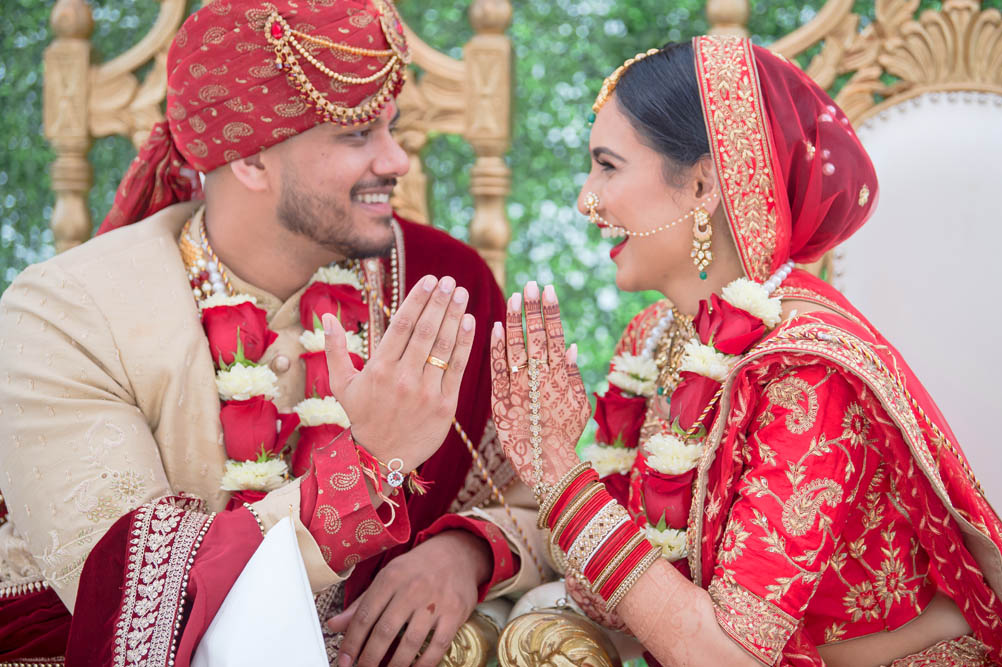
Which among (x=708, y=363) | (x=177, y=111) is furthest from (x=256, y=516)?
(x=177, y=111)

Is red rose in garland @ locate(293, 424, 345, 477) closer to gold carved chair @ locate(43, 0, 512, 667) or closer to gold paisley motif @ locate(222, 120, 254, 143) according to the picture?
gold paisley motif @ locate(222, 120, 254, 143)

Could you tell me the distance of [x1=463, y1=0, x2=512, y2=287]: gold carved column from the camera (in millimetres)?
2990

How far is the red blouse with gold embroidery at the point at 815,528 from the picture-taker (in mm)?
1699

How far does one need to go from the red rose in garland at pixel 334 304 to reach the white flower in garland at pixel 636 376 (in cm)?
A: 61

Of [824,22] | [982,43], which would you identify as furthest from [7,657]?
[982,43]

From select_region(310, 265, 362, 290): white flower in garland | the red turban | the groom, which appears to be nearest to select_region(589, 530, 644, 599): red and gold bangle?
the groom

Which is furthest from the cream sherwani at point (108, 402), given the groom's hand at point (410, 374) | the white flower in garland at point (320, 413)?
the groom's hand at point (410, 374)

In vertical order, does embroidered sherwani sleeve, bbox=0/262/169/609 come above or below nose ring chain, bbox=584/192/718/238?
below

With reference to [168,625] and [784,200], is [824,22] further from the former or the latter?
[168,625]

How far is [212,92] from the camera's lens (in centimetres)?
226

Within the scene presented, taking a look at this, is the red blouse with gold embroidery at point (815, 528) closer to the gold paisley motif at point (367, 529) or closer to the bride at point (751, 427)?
the bride at point (751, 427)

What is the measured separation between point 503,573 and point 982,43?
72.9 inches

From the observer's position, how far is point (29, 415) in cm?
202

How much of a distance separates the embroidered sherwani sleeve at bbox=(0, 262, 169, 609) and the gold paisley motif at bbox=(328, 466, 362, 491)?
0.44 m
